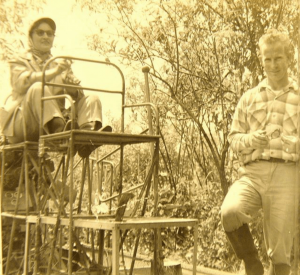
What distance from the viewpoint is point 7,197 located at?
4637 millimetres

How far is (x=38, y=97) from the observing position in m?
3.87

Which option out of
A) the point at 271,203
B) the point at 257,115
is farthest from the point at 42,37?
the point at 271,203

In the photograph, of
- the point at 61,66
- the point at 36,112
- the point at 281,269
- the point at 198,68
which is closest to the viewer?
the point at 281,269

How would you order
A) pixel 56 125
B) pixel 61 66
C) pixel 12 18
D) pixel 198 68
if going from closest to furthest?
→ pixel 56 125 → pixel 61 66 → pixel 12 18 → pixel 198 68

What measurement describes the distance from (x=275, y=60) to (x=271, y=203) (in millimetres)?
840

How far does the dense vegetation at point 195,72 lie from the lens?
4.61 metres

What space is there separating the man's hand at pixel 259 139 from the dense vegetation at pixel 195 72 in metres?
1.48

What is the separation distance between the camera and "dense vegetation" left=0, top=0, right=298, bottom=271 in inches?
181

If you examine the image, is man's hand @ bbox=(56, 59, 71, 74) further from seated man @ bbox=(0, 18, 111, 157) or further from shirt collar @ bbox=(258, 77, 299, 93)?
shirt collar @ bbox=(258, 77, 299, 93)

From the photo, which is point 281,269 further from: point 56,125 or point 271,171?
point 56,125

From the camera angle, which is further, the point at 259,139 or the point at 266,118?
the point at 266,118

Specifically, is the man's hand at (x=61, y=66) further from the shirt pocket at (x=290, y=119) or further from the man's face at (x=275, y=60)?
the shirt pocket at (x=290, y=119)

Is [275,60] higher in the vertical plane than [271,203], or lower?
higher

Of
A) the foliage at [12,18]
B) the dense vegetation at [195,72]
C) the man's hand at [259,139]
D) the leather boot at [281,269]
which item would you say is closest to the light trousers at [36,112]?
the foliage at [12,18]
